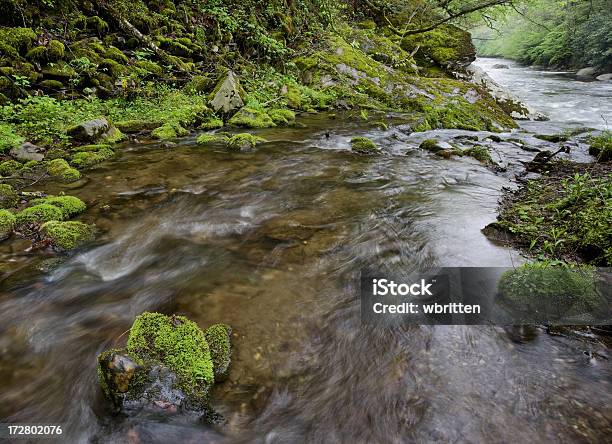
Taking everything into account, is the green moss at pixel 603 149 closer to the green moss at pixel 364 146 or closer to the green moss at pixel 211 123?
the green moss at pixel 364 146

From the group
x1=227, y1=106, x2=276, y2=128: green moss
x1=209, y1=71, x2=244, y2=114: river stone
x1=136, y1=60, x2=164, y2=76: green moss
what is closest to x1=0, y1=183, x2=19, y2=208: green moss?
x1=227, y1=106, x2=276, y2=128: green moss

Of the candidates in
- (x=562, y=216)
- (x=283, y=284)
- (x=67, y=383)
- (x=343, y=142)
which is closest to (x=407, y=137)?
(x=343, y=142)

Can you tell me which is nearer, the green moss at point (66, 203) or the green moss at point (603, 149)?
the green moss at point (66, 203)

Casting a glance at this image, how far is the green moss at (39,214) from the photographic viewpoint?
4.14m

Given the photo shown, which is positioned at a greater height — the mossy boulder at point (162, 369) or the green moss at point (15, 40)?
the green moss at point (15, 40)

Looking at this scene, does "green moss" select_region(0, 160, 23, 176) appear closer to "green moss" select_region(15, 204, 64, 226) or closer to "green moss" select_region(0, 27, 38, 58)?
"green moss" select_region(15, 204, 64, 226)

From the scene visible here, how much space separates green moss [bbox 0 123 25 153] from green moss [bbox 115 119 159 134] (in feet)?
6.38

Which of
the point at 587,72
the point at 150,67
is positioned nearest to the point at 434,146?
the point at 150,67

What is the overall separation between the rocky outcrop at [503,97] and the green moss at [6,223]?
45.7 ft

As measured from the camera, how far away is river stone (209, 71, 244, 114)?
9.42m

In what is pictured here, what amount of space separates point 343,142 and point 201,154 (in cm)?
325

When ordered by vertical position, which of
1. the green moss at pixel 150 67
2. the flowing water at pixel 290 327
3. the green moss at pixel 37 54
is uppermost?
the green moss at pixel 37 54

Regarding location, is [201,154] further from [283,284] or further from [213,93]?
[283,284]

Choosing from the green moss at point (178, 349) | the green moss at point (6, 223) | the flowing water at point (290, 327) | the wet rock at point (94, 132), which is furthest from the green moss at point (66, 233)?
the wet rock at point (94, 132)
